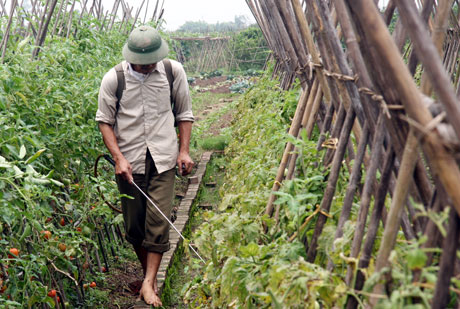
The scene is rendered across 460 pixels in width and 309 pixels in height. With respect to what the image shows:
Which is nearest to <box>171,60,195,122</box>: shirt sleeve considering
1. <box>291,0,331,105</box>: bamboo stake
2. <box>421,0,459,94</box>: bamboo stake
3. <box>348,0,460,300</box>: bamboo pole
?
<box>291,0,331,105</box>: bamboo stake

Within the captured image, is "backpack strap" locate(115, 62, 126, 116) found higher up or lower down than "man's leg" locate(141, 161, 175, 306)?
higher up

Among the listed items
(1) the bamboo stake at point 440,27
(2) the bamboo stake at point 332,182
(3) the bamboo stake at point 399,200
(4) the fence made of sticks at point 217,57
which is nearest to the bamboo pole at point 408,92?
(3) the bamboo stake at point 399,200

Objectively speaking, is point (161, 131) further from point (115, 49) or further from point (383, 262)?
point (115, 49)

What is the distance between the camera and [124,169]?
375 cm

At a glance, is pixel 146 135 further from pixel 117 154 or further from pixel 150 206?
pixel 150 206

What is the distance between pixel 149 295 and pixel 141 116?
3.66ft

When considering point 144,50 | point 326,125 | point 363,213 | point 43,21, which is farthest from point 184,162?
point 363,213

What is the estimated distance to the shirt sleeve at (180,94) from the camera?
3949 millimetres

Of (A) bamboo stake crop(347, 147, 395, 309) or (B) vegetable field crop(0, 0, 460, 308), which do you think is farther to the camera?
(A) bamboo stake crop(347, 147, 395, 309)

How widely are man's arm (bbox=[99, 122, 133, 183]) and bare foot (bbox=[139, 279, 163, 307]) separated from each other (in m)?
0.65

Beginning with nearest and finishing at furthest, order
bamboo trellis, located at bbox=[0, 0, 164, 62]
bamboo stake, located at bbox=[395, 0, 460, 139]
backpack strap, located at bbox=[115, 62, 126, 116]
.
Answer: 1. bamboo stake, located at bbox=[395, 0, 460, 139]
2. backpack strap, located at bbox=[115, 62, 126, 116]
3. bamboo trellis, located at bbox=[0, 0, 164, 62]

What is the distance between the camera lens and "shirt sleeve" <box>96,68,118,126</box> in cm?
378

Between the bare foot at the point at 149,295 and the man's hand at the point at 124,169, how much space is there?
2.14 feet

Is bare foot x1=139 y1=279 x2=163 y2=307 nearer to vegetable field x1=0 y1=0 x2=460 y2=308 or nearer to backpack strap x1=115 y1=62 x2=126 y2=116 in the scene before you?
vegetable field x1=0 y1=0 x2=460 y2=308
